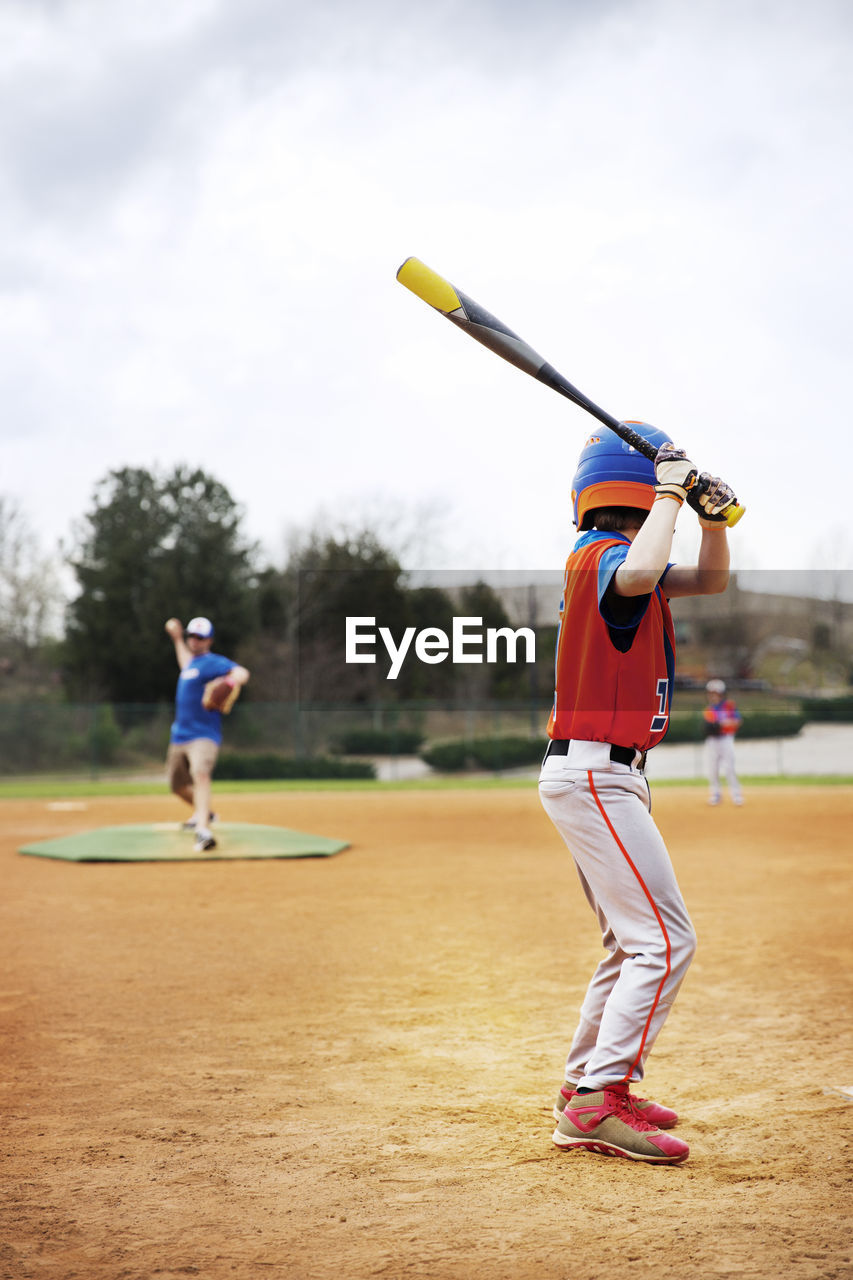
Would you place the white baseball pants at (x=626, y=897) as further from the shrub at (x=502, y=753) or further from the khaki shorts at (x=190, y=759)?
the shrub at (x=502, y=753)

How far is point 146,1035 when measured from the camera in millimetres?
5102

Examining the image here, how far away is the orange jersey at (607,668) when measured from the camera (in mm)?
3516

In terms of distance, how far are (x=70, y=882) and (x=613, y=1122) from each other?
7.74 metres

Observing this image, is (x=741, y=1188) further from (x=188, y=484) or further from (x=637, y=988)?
(x=188, y=484)

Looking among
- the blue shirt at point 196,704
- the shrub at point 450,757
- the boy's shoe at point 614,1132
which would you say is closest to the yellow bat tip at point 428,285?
the boy's shoe at point 614,1132

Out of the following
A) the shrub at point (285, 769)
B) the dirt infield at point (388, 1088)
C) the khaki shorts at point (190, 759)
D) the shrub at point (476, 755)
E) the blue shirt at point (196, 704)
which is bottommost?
the shrub at point (285, 769)

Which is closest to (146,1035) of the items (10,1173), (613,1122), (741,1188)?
(10,1173)

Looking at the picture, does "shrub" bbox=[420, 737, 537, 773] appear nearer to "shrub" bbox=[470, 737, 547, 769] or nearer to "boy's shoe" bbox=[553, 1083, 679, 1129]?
"shrub" bbox=[470, 737, 547, 769]

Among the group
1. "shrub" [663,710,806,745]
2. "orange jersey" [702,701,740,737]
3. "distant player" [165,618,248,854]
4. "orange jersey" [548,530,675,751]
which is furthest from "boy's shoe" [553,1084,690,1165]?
"shrub" [663,710,806,745]

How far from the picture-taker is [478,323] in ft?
14.3

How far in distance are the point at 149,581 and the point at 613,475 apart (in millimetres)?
43264

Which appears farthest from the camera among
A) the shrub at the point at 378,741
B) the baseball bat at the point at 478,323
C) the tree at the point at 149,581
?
the tree at the point at 149,581

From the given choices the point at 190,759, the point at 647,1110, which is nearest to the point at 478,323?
the point at 647,1110

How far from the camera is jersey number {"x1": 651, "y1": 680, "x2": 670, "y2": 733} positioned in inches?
141
